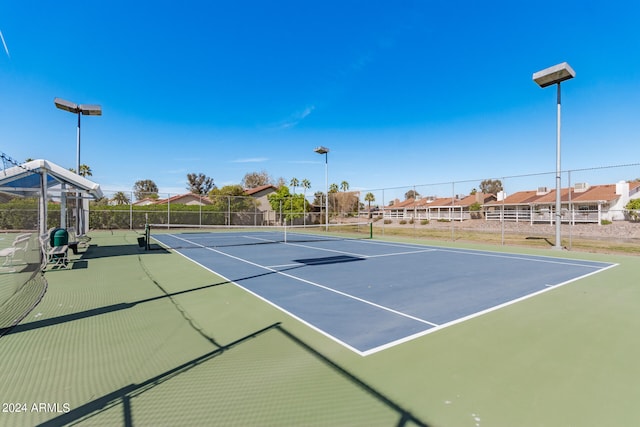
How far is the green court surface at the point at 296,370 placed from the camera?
2387mm

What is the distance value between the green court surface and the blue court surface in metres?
0.32

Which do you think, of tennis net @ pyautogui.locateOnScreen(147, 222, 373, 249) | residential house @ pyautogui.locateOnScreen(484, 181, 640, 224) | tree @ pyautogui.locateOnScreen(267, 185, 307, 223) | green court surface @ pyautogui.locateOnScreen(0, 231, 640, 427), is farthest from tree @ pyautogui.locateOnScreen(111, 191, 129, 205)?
residential house @ pyautogui.locateOnScreen(484, 181, 640, 224)

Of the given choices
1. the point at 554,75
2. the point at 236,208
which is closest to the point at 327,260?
the point at 554,75

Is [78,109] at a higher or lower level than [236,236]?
higher

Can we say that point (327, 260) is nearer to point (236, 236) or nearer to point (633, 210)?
point (236, 236)

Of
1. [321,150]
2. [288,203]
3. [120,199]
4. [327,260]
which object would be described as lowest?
[327,260]

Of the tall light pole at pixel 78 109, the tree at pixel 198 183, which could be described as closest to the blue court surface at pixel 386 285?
the tall light pole at pixel 78 109

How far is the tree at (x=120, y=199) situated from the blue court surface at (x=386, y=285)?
17479 mm

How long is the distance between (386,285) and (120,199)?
25606mm

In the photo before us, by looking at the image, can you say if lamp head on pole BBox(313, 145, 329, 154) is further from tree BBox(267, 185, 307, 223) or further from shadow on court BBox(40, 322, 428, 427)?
shadow on court BBox(40, 322, 428, 427)

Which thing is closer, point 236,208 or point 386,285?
point 386,285

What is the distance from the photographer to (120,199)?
24984 mm

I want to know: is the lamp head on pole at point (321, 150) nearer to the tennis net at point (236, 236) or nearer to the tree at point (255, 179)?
the tennis net at point (236, 236)

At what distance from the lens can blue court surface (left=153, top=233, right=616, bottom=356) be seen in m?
4.26
